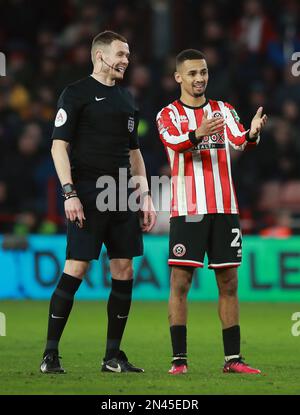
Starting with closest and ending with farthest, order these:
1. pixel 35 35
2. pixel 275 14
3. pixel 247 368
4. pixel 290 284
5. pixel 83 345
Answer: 1. pixel 247 368
2. pixel 83 345
3. pixel 290 284
4. pixel 275 14
5. pixel 35 35

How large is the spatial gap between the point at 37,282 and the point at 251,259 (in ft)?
8.10

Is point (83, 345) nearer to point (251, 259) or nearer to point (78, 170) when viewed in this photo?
point (78, 170)

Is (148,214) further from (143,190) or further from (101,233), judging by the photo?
(101,233)

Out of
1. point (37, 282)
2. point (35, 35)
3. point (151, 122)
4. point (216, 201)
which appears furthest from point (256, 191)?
point (216, 201)

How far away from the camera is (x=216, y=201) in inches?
290

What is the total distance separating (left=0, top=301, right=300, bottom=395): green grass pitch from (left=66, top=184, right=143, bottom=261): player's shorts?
77 centimetres

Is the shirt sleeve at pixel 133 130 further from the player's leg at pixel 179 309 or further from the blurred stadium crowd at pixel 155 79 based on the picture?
the blurred stadium crowd at pixel 155 79

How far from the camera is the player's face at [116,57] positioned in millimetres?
7418

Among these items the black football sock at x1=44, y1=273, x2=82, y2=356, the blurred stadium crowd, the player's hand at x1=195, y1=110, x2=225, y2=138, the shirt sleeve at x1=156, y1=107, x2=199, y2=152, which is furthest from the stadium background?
the player's hand at x1=195, y1=110, x2=225, y2=138

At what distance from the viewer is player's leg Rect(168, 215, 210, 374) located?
733 cm

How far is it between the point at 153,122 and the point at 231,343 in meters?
7.51

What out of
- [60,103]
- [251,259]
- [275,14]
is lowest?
[251,259]

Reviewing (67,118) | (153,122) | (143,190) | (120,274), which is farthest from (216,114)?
(153,122)
